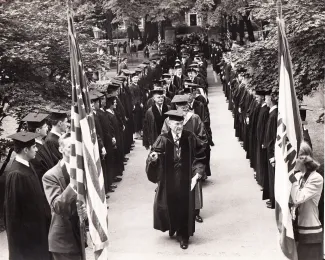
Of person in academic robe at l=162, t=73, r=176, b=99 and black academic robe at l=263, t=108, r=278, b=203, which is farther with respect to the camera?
person in academic robe at l=162, t=73, r=176, b=99

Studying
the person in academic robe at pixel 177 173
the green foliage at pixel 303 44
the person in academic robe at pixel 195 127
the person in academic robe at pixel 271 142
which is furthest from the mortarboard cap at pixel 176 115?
the green foliage at pixel 303 44

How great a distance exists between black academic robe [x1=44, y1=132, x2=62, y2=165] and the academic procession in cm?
2

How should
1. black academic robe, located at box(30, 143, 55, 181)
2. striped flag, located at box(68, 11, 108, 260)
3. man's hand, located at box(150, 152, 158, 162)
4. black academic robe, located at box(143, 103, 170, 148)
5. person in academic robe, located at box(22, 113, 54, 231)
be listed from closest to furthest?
striped flag, located at box(68, 11, 108, 260), person in academic robe, located at box(22, 113, 54, 231), black academic robe, located at box(30, 143, 55, 181), man's hand, located at box(150, 152, 158, 162), black academic robe, located at box(143, 103, 170, 148)

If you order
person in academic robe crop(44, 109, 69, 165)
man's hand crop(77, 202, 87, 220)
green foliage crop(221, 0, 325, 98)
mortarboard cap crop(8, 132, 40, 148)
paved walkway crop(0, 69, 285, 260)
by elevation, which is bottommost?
paved walkway crop(0, 69, 285, 260)

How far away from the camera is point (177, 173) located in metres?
7.86

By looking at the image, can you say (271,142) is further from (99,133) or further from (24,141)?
(24,141)

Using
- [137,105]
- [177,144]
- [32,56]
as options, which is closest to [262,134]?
[177,144]

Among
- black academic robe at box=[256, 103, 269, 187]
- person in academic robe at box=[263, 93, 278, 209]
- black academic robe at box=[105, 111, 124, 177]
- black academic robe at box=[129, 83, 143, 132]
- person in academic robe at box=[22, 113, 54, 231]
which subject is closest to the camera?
person in academic robe at box=[22, 113, 54, 231]

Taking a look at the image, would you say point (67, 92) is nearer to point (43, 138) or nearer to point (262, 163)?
point (43, 138)

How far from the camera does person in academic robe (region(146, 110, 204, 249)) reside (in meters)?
7.78

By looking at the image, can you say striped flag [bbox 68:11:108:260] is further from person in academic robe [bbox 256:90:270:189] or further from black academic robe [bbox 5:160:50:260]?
person in academic robe [bbox 256:90:270:189]

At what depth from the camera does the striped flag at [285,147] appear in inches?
225

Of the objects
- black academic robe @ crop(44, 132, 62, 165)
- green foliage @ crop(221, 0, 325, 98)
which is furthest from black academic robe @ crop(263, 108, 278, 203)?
black academic robe @ crop(44, 132, 62, 165)

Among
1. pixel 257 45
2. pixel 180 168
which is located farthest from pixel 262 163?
pixel 180 168
